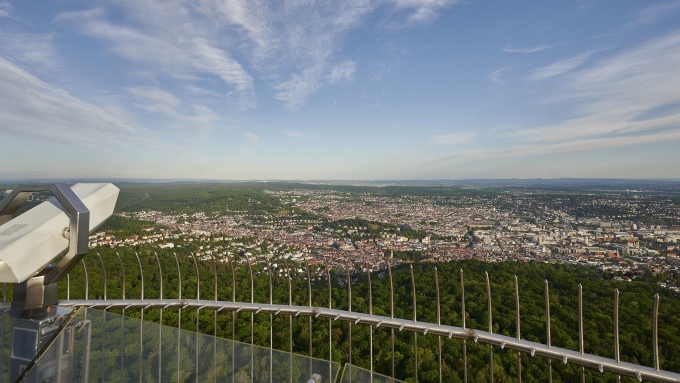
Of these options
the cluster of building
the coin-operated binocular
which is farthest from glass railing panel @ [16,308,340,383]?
the cluster of building

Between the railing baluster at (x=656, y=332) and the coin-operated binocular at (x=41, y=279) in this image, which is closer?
the coin-operated binocular at (x=41, y=279)

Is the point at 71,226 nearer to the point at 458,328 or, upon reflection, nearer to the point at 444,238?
the point at 458,328

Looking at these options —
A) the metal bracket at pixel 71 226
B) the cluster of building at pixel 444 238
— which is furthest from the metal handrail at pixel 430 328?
the cluster of building at pixel 444 238

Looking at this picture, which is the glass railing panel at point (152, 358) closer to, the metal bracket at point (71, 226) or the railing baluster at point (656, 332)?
the metal bracket at point (71, 226)

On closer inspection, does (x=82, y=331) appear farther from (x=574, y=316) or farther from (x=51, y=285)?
(x=574, y=316)

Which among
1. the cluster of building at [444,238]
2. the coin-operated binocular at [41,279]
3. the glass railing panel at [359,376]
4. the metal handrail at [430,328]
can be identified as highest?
the coin-operated binocular at [41,279]

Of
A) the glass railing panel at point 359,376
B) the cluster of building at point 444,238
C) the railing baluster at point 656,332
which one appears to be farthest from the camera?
the cluster of building at point 444,238

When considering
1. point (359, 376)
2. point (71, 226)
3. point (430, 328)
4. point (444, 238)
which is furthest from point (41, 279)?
point (444, 238)
